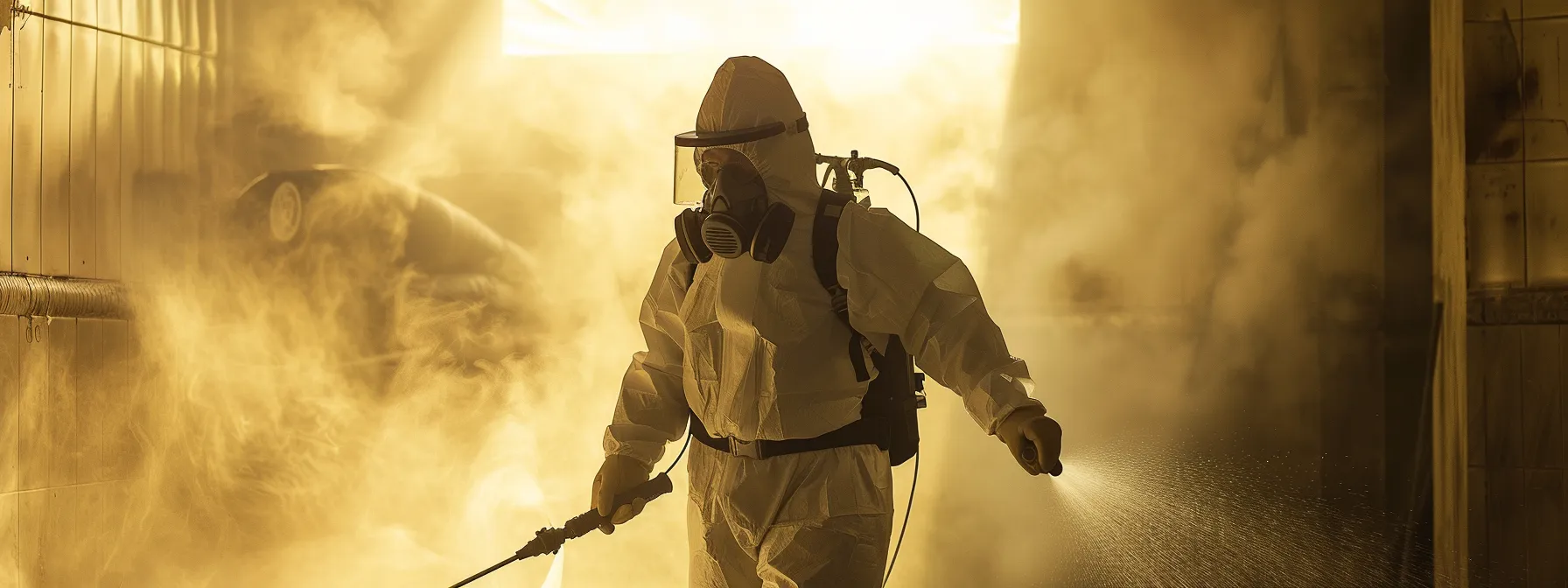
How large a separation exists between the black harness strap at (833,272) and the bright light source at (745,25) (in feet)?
4.44

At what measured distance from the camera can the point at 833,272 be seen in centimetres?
165

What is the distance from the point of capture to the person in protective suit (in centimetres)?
158

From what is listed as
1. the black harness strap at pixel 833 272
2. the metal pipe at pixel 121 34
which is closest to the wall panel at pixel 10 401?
the metal pipe at pixel 121 34

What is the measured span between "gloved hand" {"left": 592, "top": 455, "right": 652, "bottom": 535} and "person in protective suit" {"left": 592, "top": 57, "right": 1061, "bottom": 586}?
0.14 m

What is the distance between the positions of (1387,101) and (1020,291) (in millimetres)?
978

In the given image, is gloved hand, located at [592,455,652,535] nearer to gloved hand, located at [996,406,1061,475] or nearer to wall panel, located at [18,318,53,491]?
gloved hand, located at [996,406,1061,475]

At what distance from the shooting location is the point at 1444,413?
98.0 inches

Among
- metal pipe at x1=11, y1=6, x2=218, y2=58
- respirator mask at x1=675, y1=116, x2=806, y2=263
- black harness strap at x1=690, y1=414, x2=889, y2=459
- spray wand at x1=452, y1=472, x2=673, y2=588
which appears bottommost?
spray wand at x1=452, y1=472, x2=673, y2=588

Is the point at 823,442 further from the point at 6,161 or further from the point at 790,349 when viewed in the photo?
the point at 6,161

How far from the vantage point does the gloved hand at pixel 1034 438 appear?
4.80ft

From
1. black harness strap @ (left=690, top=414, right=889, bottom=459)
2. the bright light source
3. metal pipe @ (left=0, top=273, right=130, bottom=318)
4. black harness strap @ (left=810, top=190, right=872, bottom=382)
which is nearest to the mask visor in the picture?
black harness strap @ (left=810, top=190, right=872, bottom=382)

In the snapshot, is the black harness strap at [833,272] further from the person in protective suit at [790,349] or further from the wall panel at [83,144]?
the wall panel at [83,144]

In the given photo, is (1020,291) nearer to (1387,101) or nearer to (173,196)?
(1387,101)

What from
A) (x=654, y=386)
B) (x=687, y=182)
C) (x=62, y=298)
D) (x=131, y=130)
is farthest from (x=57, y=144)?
(x=654, y=386)
